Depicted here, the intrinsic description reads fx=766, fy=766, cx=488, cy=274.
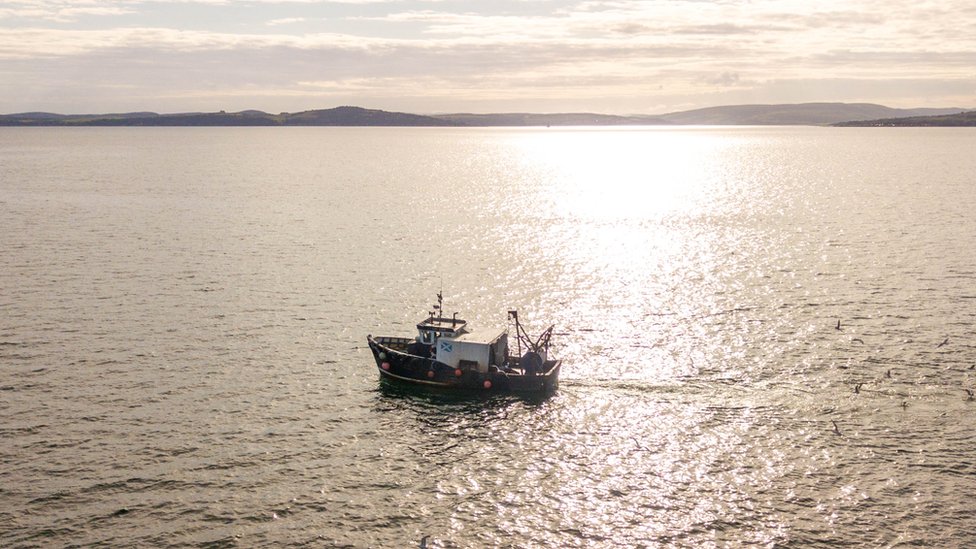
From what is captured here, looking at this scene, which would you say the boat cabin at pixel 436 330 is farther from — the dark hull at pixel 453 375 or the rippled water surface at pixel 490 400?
the rippled water surface at pixel 490 400

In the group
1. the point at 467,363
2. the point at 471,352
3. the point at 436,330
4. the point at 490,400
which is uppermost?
the point at 436,330

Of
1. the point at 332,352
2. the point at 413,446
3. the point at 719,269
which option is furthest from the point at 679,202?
the point at 413,446

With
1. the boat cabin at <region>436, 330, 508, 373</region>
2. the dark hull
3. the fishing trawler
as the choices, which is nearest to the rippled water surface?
the dark hull

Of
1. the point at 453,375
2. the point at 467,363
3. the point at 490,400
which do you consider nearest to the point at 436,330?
the point at 467,363

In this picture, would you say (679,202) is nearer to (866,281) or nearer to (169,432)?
(866,281)

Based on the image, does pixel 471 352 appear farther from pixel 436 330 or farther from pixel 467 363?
pixel 436 330

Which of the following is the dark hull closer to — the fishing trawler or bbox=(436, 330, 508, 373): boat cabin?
the fishing trawler

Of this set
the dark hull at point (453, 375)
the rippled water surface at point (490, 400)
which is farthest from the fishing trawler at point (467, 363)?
the rippled water surface at point (490, 400)
